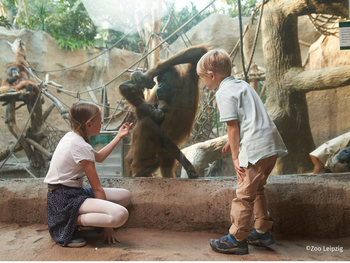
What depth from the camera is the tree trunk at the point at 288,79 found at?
262 cm

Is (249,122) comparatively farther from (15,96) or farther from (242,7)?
(15,96)

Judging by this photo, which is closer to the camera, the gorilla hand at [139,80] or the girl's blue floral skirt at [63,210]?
the girl's blue floral skirt at [63,210]

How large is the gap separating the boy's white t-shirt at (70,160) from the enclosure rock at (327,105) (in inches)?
85.7

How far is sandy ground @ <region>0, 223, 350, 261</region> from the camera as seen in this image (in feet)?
5.39

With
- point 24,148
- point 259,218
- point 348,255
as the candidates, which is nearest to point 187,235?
point 259,218

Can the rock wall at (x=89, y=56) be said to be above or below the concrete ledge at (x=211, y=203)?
above

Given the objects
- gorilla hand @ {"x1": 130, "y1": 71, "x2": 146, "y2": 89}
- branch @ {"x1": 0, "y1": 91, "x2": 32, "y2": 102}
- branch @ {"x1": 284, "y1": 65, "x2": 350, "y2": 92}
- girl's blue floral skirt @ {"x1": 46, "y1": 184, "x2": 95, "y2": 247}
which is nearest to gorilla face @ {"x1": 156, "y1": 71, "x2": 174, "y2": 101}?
gorilla hand @ {"x1": 130, "y1": 71, "x2": 146, "y2": 89}

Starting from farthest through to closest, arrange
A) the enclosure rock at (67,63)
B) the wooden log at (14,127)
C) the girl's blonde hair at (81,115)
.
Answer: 1. the wooden log at (14,127)
2. the enclosure rock at (67,63)
3. the girl's blonde hair at (81,115)

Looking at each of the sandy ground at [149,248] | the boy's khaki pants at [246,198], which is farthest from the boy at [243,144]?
the sandy ground at [149,248]

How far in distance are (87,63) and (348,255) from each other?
284cm

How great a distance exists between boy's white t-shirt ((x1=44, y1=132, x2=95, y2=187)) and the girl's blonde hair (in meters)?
0.06

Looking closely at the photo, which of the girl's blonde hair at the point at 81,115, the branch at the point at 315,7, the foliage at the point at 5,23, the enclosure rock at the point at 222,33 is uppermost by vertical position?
the foliage at the point at 5,23

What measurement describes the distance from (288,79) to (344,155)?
0.95 meters

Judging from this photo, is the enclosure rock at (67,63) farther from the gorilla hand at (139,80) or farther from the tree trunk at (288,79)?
the tree trunk at (288,79)
